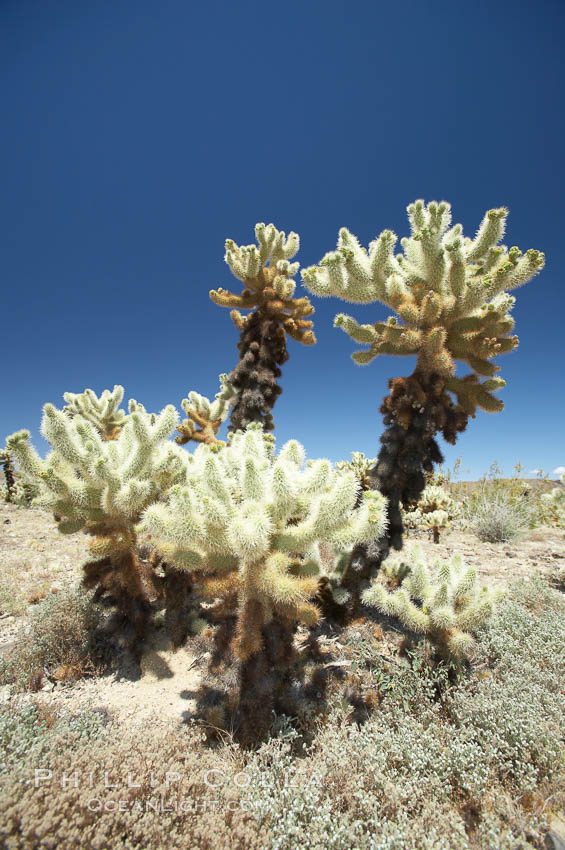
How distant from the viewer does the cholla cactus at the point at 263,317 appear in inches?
274

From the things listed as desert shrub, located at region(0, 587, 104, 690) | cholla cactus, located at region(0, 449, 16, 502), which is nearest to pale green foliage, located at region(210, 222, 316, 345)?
desert shrub, located at region(0, 587, 104, 690)

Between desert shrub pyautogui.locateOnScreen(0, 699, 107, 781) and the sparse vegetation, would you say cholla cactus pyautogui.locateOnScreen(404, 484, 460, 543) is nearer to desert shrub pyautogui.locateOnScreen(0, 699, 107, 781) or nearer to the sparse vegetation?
the sparse vegetation

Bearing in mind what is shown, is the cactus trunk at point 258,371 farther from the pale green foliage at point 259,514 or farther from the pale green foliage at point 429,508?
the pale green foliage at point 429,508

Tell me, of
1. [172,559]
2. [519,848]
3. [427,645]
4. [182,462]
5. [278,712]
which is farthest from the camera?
[182,462]

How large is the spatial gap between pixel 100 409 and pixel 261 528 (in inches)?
307

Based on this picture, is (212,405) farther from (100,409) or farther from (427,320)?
(427,320)

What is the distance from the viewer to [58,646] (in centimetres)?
388

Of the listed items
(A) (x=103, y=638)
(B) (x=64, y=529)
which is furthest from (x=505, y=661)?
(B) (x=64, y=529)

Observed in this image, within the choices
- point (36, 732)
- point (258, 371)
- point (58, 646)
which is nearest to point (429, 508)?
point (258, 371)

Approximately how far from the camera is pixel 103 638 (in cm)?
420

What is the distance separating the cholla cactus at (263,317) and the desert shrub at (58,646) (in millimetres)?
3871

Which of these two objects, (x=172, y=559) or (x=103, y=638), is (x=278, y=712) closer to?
(x=172, y=559)

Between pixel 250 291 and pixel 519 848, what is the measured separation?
7.75 m

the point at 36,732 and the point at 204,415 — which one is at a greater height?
the point at 204,415
